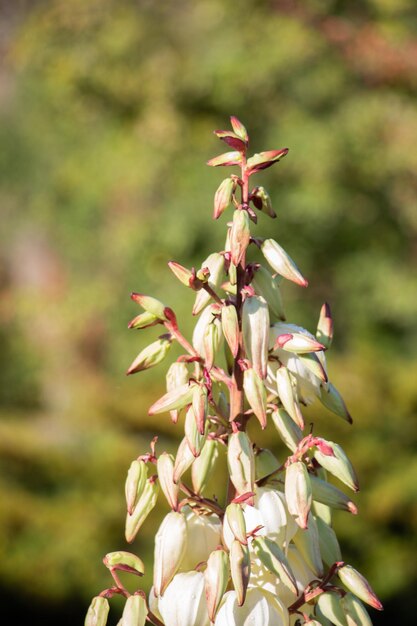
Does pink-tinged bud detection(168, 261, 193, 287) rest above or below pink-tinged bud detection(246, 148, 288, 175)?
below

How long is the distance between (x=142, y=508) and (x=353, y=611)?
244 millimetres

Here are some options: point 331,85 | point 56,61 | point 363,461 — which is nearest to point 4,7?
point 56,61

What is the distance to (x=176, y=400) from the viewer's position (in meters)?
0.91

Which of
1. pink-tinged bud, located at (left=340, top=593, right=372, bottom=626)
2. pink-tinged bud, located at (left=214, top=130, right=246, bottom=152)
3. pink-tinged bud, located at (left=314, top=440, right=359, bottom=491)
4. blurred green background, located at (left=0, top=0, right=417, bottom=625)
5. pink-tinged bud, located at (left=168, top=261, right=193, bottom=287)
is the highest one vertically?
blurred green background, located at (left=0, top=0, right=417, bottom=625)

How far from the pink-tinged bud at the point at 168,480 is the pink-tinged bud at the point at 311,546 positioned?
5.4 inches

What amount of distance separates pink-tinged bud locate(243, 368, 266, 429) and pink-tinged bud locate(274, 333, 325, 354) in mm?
42

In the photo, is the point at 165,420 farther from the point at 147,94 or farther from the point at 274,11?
the point at 274,11

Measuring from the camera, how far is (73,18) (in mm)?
6840

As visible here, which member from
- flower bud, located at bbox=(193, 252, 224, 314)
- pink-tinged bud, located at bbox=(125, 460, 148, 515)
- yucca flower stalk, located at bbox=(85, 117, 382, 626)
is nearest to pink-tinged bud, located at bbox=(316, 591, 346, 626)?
yucca flower stalk, located at bbox=(85, 117, 382, 626)

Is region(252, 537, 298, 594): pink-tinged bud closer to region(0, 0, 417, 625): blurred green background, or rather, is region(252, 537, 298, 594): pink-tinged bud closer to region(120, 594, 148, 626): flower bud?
region(120, 594, 148, 626): flower bud

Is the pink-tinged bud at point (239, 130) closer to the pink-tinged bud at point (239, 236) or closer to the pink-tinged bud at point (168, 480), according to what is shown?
the pink-tinged bud at point (239, 236)

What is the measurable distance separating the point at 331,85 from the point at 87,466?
4.45 m

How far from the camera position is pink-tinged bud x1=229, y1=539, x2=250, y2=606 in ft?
2.68

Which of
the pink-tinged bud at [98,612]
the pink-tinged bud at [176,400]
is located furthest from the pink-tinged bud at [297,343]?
the pink-tinged bud at [98,612]
